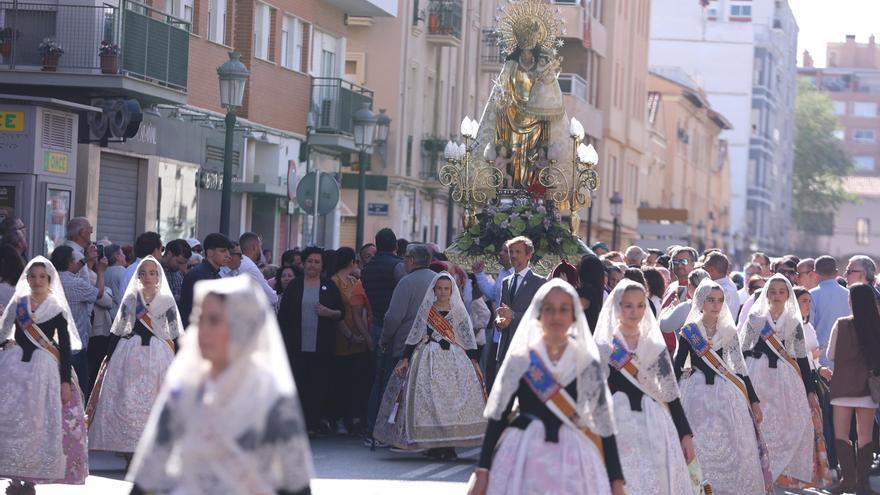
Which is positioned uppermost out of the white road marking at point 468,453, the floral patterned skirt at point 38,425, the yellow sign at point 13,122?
the yellow sign at point 13,122

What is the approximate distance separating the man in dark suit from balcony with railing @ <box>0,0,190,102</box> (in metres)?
10.5

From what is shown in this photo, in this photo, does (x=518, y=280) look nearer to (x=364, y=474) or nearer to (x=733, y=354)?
(x=364, y=474)

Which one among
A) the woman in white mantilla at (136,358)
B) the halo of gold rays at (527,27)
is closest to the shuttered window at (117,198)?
the halo of gold rays at (527,27)

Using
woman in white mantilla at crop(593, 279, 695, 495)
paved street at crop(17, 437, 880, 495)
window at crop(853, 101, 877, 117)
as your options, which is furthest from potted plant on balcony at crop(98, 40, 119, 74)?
window at crop(853, 101, 877, 117)

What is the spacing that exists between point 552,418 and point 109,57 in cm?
1689

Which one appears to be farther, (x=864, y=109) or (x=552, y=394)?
(x=864, y=109)

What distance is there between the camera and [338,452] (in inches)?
674

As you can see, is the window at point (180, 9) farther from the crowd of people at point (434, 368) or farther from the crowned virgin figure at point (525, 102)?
the crowd of people at point (434, 368)

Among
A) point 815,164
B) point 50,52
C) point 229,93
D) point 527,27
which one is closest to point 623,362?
point 229,93

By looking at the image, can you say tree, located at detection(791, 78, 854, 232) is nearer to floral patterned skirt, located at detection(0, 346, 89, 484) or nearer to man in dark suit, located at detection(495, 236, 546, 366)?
man in dark suit, located at detection(495, 236, 546, 366)

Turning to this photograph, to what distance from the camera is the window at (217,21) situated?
31.6 m

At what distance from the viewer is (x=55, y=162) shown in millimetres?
24391

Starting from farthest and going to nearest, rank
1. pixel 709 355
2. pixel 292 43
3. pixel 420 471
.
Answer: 1. pixel 292 43
2. pixel 420 471
3. pixel 709 355

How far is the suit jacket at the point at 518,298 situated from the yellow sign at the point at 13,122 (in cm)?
991
